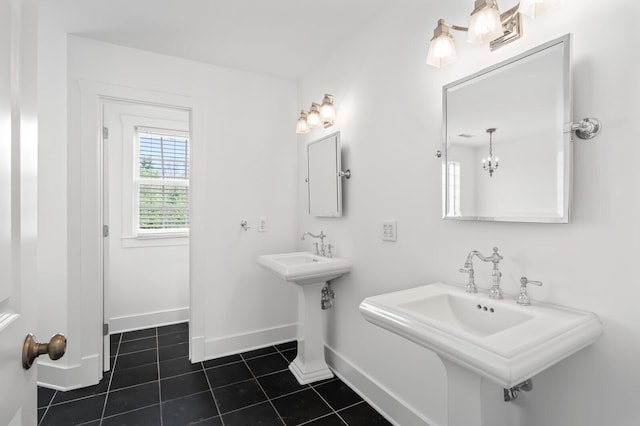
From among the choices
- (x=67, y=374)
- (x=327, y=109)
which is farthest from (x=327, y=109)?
(x=67, y=374)

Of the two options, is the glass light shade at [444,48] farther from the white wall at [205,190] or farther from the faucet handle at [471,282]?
the white wall at [205,190]

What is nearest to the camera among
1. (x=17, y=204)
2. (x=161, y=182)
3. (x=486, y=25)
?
(x=17, y=204)

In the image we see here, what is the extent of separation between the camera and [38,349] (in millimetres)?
662

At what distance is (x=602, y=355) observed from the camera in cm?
100

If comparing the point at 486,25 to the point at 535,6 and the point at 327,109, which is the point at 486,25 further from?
the point at 327,109

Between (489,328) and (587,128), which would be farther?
(489,328)

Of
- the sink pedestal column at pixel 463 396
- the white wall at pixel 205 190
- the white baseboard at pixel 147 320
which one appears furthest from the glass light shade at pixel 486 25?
the white baseboard at pixel 147 320

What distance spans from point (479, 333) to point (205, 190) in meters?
2.07

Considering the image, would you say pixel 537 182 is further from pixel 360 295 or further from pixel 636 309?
pixel 360 295

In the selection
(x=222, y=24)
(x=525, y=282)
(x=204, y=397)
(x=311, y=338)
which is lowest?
(x=204, y=397)

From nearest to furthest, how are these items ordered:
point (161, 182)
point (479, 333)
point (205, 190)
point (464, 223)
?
point (479, 333) → point (464, 223) → point (205, 190) → point (161, 182)

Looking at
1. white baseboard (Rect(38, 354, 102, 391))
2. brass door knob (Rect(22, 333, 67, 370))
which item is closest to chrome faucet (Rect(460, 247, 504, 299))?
brass door knob (Rect(22, 333, 67, 370))

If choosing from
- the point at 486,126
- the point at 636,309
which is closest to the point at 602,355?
the point at 636,309

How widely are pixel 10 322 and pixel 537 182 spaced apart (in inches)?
57.8
